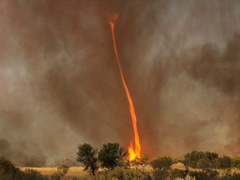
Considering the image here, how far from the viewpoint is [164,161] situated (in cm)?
8606

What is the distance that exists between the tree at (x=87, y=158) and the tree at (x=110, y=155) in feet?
6.02

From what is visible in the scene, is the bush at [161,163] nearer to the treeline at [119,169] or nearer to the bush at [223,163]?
the treeline at [119,169]

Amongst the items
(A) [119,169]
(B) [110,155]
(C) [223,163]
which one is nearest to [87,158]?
(B) [110,155]

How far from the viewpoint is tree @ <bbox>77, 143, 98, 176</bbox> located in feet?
222

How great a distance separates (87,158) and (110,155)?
5.74 meters

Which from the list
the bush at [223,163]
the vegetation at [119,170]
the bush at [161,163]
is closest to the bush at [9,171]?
the vegetation at [119,170]

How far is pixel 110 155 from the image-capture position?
6906 centimetres

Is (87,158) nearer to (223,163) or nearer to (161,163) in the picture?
(161,163)

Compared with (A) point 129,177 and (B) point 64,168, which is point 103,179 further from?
(B) point 64,168

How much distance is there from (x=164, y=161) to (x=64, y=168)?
33171 mm

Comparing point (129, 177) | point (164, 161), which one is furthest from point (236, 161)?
point (129, 177)

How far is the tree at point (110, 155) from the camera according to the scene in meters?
68.7

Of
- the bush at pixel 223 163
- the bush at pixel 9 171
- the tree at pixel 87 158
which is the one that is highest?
the bush at pixel 223 163

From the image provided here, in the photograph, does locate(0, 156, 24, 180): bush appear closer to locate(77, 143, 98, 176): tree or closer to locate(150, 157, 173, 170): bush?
locate(77, 143, 98, 176): tree
